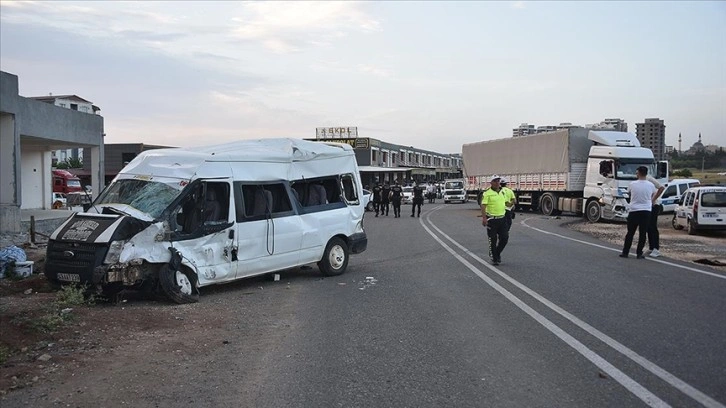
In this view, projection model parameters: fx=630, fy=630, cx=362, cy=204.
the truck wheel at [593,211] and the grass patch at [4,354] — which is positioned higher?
the truck wheel at [593,211]

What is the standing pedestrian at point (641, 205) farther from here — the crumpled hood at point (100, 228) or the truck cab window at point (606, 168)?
the truck cab window at point (606, 168)

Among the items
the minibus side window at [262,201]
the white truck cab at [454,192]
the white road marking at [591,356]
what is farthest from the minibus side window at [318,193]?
the white truck cab at [454,192]

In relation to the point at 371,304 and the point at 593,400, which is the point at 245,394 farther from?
the point at 371,304

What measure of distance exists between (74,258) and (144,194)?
146 centimetres

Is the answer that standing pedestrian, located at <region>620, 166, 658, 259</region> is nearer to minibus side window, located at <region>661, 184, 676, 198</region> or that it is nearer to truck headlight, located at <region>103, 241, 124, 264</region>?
truck headlight, located at <region>103, 241, 124, 264</region>

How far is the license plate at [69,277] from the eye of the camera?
873 cm

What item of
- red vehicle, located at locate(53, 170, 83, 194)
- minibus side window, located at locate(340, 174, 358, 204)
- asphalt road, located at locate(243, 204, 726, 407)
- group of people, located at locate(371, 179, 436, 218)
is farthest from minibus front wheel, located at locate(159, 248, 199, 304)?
red vehicle, located at locate(53, 170, 83, 194)

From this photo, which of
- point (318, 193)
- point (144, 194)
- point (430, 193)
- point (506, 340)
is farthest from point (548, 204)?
point (506, 340)

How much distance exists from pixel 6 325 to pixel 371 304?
15.3 ft

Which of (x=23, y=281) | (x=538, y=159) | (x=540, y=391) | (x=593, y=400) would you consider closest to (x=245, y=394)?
(x=540, y=391)

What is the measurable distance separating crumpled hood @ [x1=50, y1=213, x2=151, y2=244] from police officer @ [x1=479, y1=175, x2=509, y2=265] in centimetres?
692

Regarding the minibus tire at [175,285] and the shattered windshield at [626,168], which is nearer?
the minibus tire at [175,285]

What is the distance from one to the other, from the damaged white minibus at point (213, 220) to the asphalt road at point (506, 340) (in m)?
1.03

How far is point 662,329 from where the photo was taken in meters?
7.22
